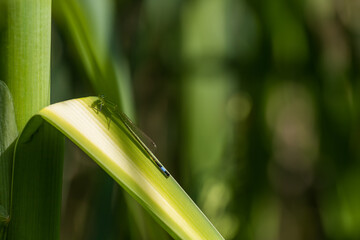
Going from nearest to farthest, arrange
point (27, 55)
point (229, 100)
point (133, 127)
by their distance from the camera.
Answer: point (27, 55) < point (133, 127) < point (229, 100)

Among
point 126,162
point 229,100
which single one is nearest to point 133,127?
point 126,162

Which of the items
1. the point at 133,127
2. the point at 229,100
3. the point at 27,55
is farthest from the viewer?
the point at 229,100

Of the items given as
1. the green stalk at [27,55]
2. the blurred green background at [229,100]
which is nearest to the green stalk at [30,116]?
the green stalk at [27,55]

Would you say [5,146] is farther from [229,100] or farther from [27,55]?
[229,100]

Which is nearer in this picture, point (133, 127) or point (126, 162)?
point (126, 162)

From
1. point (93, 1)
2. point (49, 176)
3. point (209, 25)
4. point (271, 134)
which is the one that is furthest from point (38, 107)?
point (271, 134)

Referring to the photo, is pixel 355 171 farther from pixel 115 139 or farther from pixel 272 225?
pixel 115 139

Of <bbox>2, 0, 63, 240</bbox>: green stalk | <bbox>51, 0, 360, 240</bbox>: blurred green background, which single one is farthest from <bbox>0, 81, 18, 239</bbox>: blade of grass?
<bbox>51, 0, 360, 240</bbox>: blurred green background
